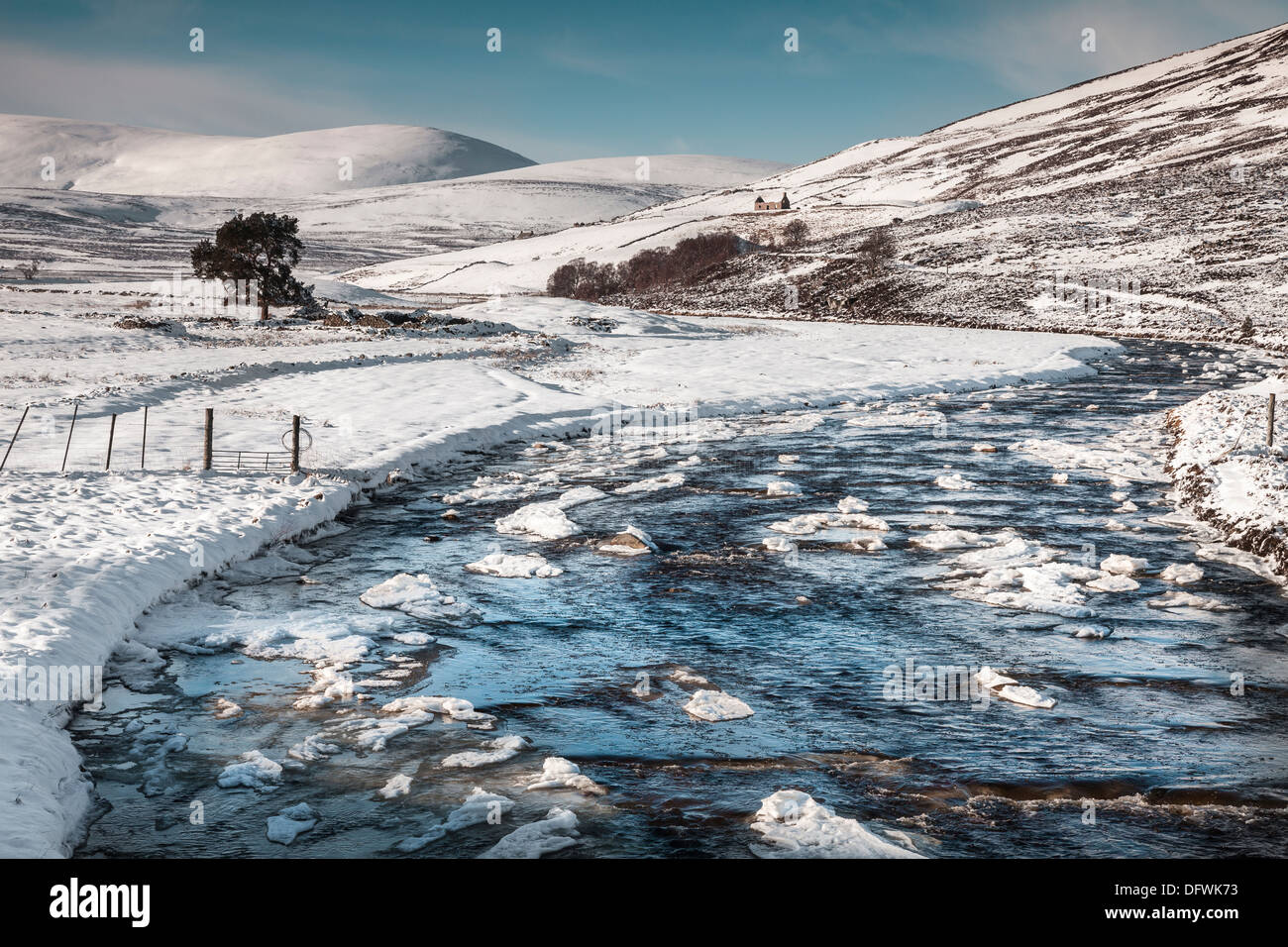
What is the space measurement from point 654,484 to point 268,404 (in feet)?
46.2

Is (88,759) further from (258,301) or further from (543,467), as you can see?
(258,301)

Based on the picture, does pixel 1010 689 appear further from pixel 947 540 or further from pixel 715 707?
pixel 947 540

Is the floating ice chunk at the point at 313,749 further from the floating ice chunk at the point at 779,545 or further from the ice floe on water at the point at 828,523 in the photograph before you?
the ice floe on water at the point at 828,523

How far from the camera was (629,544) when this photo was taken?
626 inches

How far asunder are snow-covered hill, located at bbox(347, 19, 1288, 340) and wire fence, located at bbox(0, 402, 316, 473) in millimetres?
54153

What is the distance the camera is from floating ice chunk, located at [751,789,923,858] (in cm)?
720

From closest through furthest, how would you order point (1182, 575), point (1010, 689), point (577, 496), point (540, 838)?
point (540, 838) < point (1010, 689) < point (1182, 575) < point (577, 496)

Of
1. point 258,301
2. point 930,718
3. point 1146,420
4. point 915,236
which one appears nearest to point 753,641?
point 930,718

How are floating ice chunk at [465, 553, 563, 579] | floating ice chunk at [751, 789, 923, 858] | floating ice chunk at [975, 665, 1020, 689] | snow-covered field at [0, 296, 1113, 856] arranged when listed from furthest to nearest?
floating ice chunk at [465, 553, 563, 579], snow-covered field at [0, 296, 1113, 856], floating ice chunk at [975, 665, 1020, 689], floating ice chunk at [751, 789, 923, 858]

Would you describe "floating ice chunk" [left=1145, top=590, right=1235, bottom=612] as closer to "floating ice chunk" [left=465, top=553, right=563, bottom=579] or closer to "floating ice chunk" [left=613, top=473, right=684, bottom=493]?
"floating ice chunk" [left=465, top=553, right=563, bottom=579]

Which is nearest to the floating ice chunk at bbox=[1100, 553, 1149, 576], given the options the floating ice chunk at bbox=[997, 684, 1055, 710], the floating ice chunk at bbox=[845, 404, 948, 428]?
the floating ice chunk at bbox=[997, 684, 1055, 710]

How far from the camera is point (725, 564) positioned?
15.1m

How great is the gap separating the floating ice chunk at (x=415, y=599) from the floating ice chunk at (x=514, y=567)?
119 cm

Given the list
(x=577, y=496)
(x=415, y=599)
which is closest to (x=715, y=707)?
(x=415, y=599)
